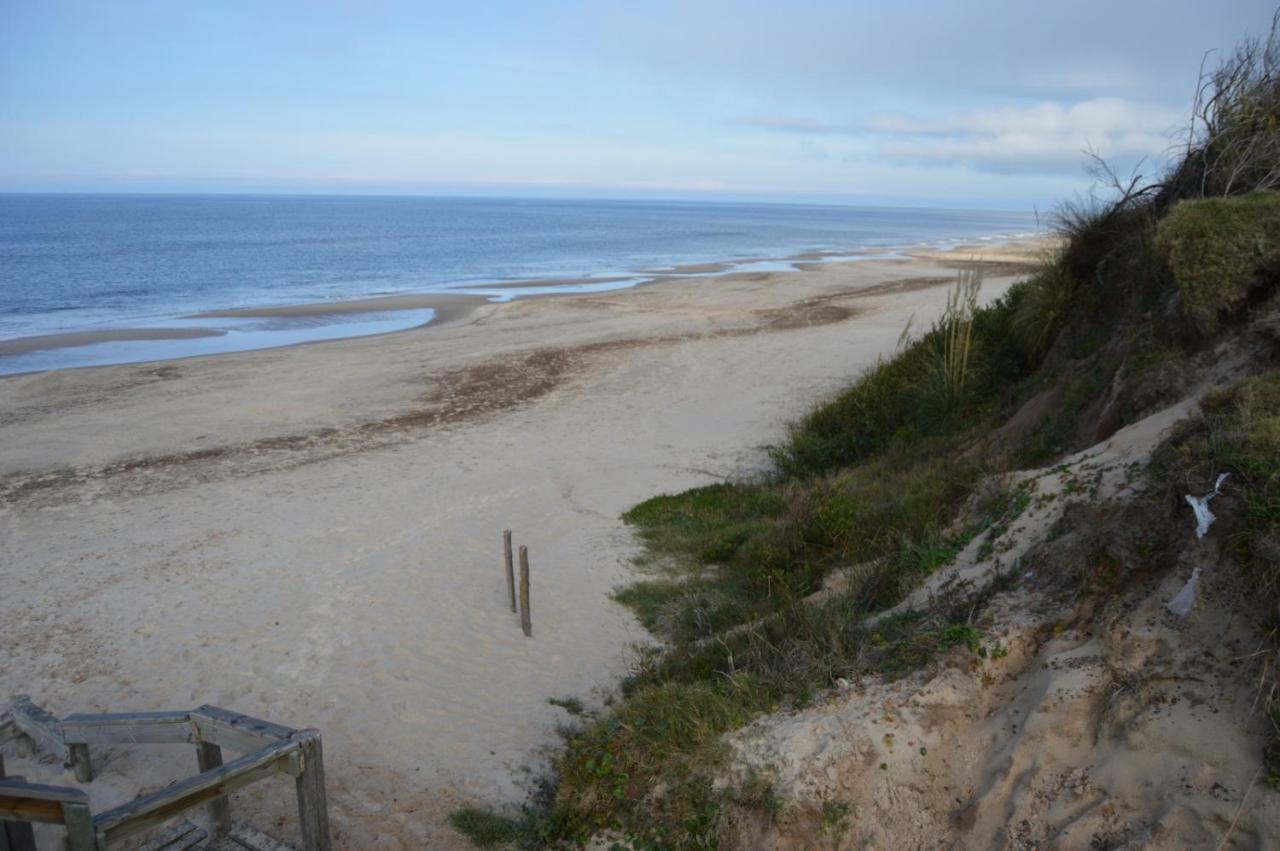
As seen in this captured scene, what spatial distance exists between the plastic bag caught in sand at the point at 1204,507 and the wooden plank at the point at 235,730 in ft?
16.9

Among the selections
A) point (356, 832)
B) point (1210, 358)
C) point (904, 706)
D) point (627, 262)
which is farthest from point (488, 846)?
point (627, 262)

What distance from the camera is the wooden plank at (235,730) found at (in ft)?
15.8

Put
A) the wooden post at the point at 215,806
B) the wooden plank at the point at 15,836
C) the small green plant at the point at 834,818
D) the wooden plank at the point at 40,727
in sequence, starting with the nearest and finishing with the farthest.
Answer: the wooden plank at the point at 15,836, the small green plant at the point at 834,818, the wooden post at the point at 215,806, the wooden plank at the point at 40,727

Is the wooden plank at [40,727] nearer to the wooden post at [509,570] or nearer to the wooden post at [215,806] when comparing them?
the wooden post at [215,806]

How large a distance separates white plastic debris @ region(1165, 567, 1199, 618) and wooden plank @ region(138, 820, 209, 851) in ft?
18.1

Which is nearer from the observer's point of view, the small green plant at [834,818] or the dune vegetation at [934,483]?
the small green plant at [834,818]

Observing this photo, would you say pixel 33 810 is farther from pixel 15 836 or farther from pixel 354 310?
pixel 354 310

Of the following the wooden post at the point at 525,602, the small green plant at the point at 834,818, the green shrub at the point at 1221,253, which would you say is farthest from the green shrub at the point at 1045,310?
the small green plant at the point at 834,818

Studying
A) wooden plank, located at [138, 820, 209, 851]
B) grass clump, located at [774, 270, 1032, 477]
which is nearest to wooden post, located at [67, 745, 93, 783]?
wooden plank, located at [138, 820, 209, 851]

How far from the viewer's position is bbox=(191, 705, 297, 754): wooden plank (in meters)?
4.83

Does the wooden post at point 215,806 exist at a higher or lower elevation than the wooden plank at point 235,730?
lower

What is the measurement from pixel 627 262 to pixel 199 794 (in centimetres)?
5494

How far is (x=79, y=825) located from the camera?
3.90m

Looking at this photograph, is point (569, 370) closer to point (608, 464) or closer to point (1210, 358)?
point (608, 464)
